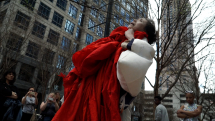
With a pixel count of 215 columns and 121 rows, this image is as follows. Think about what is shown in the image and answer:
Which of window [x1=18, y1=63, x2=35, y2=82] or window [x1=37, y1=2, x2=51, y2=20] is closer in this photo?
window [x1=18, y1=63, x2=35, y2=82]

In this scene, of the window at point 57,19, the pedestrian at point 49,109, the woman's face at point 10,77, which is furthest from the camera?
the window at point 57,19

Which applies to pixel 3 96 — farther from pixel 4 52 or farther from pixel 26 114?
pixel 4 52

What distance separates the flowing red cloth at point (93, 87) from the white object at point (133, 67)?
104mm

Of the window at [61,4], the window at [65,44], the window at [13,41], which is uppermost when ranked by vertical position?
the window at [61,4]

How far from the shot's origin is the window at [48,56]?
14027 millimetres

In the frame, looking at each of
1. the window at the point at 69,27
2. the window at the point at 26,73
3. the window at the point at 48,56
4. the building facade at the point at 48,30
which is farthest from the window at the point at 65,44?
the window at the point at 26,73

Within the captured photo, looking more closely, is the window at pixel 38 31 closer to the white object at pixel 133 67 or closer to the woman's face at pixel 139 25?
the woman's face at pixel 139 25

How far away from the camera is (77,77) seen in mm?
1491

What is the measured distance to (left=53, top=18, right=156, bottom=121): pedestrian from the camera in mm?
1156

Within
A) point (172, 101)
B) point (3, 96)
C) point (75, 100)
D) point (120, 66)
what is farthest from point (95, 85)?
point (172, 101)

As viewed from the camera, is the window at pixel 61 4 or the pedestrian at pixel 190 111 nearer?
the pedestrian at pixel 190 111

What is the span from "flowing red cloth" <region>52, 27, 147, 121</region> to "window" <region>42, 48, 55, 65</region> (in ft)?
43.8

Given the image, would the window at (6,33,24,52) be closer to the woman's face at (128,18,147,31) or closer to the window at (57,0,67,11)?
the woman's face at (128,18,147,31)

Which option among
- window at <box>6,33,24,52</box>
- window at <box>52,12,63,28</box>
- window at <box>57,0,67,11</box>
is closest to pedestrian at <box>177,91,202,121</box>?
window at <box>6,33,24,52</box>
